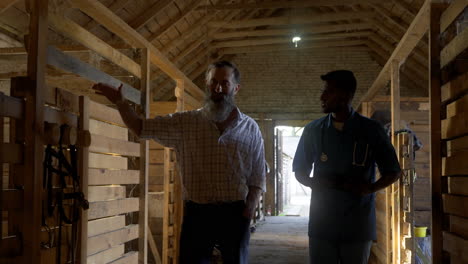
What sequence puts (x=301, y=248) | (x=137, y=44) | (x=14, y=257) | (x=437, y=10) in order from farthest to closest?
(x=301, y=248) → (x=137, y=44) → (x=437, y=10) → (x=14, y=257)

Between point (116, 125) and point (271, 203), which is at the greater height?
point (116, 125)

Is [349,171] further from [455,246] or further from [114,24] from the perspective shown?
[114,24]

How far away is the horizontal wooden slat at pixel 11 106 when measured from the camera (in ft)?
6.47

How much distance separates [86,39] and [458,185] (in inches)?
92.0

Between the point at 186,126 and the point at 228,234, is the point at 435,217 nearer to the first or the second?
the point at 228,234

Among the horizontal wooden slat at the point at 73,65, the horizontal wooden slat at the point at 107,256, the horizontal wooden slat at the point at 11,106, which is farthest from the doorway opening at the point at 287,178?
the horizontal wooden slat at the point at 11,106

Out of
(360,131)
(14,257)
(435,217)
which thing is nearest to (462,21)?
(360,131)

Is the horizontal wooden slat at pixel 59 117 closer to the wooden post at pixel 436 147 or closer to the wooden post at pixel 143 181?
the wooden post at pixel 143 181

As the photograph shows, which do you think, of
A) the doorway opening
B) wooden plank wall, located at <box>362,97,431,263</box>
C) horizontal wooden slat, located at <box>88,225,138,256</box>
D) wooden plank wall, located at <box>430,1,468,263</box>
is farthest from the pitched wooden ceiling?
wooden plank wall, located at <box>430,1,468,263</box>

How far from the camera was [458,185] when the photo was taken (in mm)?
2129

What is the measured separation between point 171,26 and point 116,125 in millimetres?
4621

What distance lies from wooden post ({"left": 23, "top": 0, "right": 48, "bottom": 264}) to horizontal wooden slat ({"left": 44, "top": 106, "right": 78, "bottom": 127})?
105mm

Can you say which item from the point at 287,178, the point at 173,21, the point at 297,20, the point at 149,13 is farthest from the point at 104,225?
the point at 287,178

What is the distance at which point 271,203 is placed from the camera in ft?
40.2
